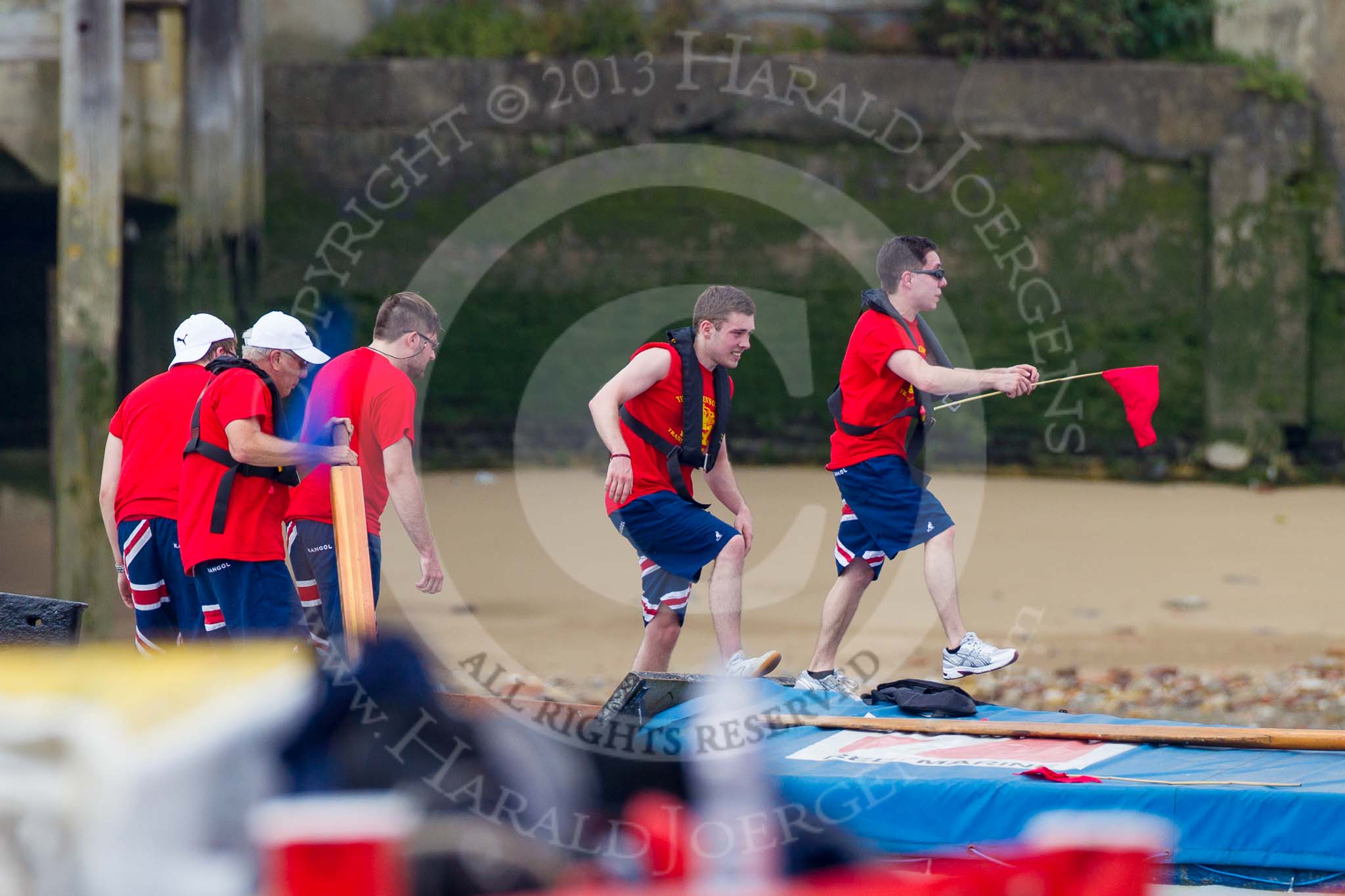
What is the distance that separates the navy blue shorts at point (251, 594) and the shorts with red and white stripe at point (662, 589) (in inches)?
54.0

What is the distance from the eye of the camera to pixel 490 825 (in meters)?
1.85

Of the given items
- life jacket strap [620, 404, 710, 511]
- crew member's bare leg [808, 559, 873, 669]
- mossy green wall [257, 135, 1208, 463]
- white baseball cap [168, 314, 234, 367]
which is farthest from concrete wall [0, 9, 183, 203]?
crew member's bare leg [808, 559, 873, 669]

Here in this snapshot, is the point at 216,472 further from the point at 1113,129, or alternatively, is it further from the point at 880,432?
the point at 1113,129

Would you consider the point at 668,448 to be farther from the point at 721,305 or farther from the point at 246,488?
the point at 246,488

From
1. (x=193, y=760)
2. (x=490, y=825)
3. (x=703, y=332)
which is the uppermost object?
(x=703, y=332)

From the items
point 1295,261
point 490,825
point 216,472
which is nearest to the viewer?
point 490,825

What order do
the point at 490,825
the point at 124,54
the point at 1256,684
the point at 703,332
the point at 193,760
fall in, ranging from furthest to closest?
the point at 124,54 → the point at 1256,684 → the point at 703,332 → the point at 490,825 → the point at 193,760

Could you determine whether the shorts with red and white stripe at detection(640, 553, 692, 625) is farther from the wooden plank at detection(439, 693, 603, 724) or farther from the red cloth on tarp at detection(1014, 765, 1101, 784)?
the red cloth on tarp at detection(1014, 765, 1101, 784)

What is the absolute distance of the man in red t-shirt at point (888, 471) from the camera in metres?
6.11

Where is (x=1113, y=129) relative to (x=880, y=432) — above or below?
above

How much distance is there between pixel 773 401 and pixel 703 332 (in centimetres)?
781

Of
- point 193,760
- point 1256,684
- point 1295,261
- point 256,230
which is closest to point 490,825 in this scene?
point 193,760

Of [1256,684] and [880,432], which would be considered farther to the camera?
[1256,684]

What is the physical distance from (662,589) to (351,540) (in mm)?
1335
